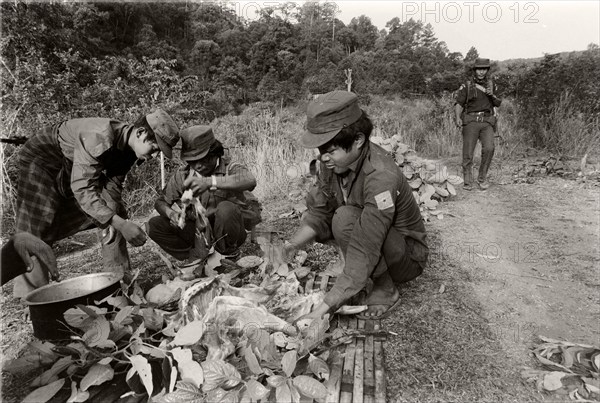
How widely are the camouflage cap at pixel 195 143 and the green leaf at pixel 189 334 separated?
1.46 m

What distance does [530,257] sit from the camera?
3480 mm

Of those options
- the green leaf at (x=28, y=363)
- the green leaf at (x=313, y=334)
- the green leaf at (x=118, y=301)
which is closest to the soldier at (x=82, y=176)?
the green leaf at (x=118, y=301)

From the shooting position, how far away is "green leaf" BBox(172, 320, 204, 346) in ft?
6.26

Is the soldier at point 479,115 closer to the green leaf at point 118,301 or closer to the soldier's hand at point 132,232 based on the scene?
the soldier's hand at point 132,232

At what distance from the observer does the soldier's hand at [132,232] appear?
2.56m

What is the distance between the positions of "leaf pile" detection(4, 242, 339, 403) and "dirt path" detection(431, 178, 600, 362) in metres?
1.19

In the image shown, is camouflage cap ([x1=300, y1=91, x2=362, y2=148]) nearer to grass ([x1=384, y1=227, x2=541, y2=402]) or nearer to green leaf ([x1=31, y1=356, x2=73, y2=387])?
grass ([x1=384, y1=227, x2=541, y2=402])

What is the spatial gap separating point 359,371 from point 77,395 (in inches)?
50.0

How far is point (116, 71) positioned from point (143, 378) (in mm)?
13422

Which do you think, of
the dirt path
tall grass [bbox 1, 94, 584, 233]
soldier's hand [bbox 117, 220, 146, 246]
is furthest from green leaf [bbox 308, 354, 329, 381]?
tall grass [bbox 1, 94, 584, 233]

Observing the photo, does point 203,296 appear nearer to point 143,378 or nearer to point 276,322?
point 276,322

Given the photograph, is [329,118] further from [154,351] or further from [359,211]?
[154,351]

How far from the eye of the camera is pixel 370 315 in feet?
8.17

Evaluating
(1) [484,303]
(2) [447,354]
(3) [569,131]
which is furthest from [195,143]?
(3) [569,131]
